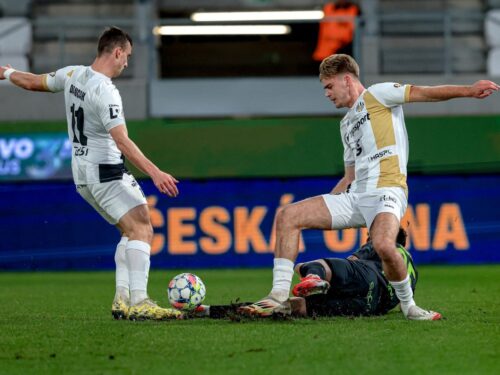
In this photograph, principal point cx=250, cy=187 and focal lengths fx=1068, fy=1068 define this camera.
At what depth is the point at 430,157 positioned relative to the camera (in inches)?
645

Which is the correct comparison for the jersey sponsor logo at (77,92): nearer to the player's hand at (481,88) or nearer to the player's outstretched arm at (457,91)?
the player's outstretched arm at (457,91)

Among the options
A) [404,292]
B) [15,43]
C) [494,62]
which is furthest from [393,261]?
[15,43]

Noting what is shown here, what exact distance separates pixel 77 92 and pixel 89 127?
0.28 metres

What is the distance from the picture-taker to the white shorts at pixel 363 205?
7680 millimetres

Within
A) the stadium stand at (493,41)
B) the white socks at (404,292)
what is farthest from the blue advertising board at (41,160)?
the white socks at (404,292)

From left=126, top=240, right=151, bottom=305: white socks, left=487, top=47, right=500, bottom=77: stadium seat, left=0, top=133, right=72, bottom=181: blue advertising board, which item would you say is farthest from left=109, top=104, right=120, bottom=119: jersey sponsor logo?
left=487, top=47, right=500, bottom=77: stadium seat

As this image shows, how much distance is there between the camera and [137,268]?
25.8 feet

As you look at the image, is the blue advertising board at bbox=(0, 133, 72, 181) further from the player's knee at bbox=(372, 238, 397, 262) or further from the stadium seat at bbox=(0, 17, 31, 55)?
the player's knee at bbox=(372, 238, 397, 262)

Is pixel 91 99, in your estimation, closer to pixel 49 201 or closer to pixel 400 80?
pixel 49 201

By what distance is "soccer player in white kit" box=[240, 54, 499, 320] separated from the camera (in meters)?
7.53

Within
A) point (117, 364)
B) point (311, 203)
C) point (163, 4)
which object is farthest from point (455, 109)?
point (117, 364)

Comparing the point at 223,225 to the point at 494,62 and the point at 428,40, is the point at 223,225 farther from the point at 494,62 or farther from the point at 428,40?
the point at 494,62

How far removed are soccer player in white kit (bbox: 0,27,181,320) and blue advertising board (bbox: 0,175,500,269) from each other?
308 inches

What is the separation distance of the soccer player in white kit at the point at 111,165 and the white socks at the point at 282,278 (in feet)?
2.65
